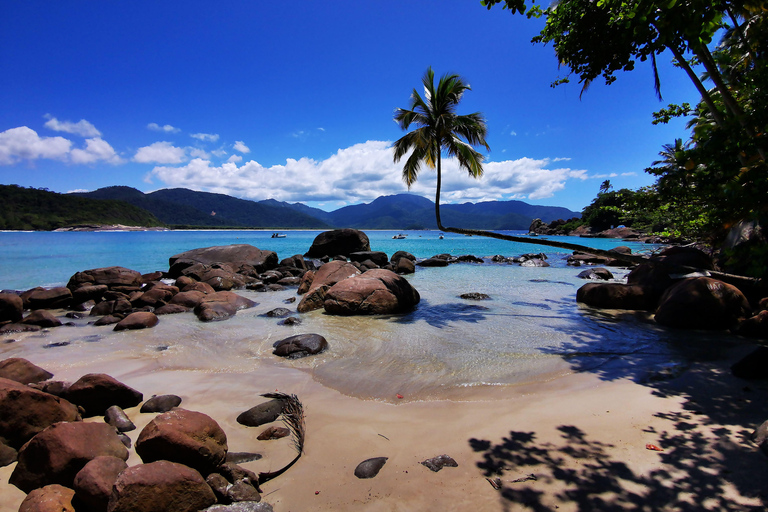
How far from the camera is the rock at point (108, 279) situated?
13.9 metres

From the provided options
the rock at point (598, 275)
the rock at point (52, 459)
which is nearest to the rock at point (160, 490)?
the rock at point (52, 459)

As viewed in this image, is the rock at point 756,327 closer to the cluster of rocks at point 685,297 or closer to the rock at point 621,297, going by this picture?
the cluster of rocks at point 685,297

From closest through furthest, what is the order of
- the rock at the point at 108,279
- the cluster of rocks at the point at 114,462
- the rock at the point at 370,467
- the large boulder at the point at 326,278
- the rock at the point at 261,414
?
the cluster of rocks at the point at 114,462, the rock at the point at 370,467, the rock at the point at 261,414, the large boulder at the point at 326,278, the rock at the point at 108,279

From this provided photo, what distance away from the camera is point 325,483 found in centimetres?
297

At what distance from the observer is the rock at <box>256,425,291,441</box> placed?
12.0 ft

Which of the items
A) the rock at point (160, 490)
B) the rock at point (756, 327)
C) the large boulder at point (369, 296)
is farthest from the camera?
the large boulder at point (369, 296)

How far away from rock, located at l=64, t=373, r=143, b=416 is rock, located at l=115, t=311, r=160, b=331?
509cm

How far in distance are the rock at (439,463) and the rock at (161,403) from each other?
3389 mm

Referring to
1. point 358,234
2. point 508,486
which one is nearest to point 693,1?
point 508,486

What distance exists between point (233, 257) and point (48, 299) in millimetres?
10653

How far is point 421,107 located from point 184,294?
38.9 ft

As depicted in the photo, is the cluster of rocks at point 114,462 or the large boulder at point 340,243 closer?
the cluster of rocks at point 114,462

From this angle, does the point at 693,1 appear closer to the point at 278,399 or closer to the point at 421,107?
the point at 278,399

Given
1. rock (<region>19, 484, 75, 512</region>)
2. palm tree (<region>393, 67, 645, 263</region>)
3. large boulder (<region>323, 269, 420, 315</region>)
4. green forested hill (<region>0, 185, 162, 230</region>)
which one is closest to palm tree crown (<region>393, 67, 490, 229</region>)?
palm tree (<region>393, 67, 645, 263</region>)
